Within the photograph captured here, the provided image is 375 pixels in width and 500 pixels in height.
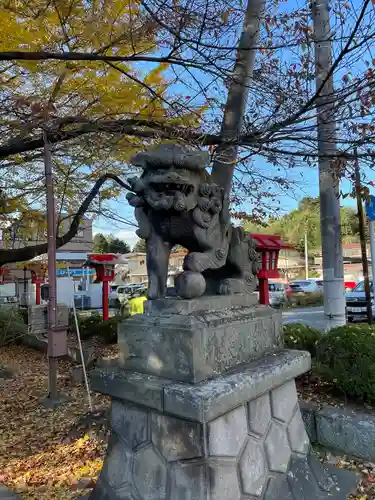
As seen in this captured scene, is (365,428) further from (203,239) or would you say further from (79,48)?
(79,48)

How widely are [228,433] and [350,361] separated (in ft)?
7.38

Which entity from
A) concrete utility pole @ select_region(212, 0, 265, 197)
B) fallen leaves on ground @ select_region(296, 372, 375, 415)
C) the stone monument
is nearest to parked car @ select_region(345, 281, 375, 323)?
fallen leaves on ground @ select_region(296, 372, 375, 415)

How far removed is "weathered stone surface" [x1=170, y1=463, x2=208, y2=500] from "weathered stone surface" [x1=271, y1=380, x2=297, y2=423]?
720 millimetres

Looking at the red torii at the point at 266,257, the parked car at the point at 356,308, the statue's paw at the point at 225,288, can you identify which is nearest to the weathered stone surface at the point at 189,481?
the statue's paw at the point at 225,288

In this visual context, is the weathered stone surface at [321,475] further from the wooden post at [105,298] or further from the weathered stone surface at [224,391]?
the wooden post at [105,298]

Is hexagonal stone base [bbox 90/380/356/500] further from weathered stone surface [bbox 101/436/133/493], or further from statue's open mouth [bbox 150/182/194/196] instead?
statue's open mouth [bbox 150/182/194/196]

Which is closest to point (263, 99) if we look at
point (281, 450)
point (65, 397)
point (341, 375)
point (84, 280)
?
point (341, 375)

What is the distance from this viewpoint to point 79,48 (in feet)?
13.7

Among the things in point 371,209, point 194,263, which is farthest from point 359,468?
point 371,209

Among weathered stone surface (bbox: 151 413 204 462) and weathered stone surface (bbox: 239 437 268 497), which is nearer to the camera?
weathered stone surface (bbox: 151 413 204 462)

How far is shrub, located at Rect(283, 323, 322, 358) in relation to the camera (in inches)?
183

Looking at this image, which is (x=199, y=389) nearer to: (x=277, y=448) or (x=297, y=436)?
(x=277, y=448)

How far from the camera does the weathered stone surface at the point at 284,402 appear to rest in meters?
2.40

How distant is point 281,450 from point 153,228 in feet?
5.37
